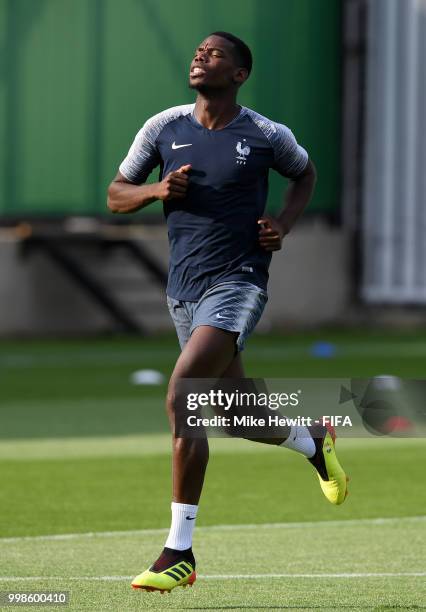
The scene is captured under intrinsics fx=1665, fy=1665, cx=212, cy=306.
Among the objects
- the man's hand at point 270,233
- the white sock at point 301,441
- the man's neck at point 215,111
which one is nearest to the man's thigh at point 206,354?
the man's hand at point 270,233

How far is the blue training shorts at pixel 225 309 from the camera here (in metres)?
7.52

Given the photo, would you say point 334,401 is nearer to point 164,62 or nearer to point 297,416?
point 297,416

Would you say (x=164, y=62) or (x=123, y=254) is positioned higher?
(x=164, y=62)

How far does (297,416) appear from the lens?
27.4ft

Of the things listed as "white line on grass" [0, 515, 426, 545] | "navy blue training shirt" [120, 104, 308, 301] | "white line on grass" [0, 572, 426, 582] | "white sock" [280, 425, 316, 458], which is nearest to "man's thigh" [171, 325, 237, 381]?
"navy blue training shirt" [120, 104, 308, 301]

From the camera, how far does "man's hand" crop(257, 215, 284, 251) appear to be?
7645 mm

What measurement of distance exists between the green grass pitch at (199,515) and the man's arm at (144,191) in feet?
5.81

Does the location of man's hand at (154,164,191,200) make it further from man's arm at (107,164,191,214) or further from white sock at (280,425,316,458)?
white sock at (280,425,316,458)

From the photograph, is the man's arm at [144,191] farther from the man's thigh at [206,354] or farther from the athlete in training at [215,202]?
the man's thigh at [206,354]

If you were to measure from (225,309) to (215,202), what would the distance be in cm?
51

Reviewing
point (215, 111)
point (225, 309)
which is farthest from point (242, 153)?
point (225, 309)

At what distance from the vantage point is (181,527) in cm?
734

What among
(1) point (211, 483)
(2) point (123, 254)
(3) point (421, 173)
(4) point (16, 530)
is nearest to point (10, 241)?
(2) point (123, 254)

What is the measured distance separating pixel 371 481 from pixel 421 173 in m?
19.7
